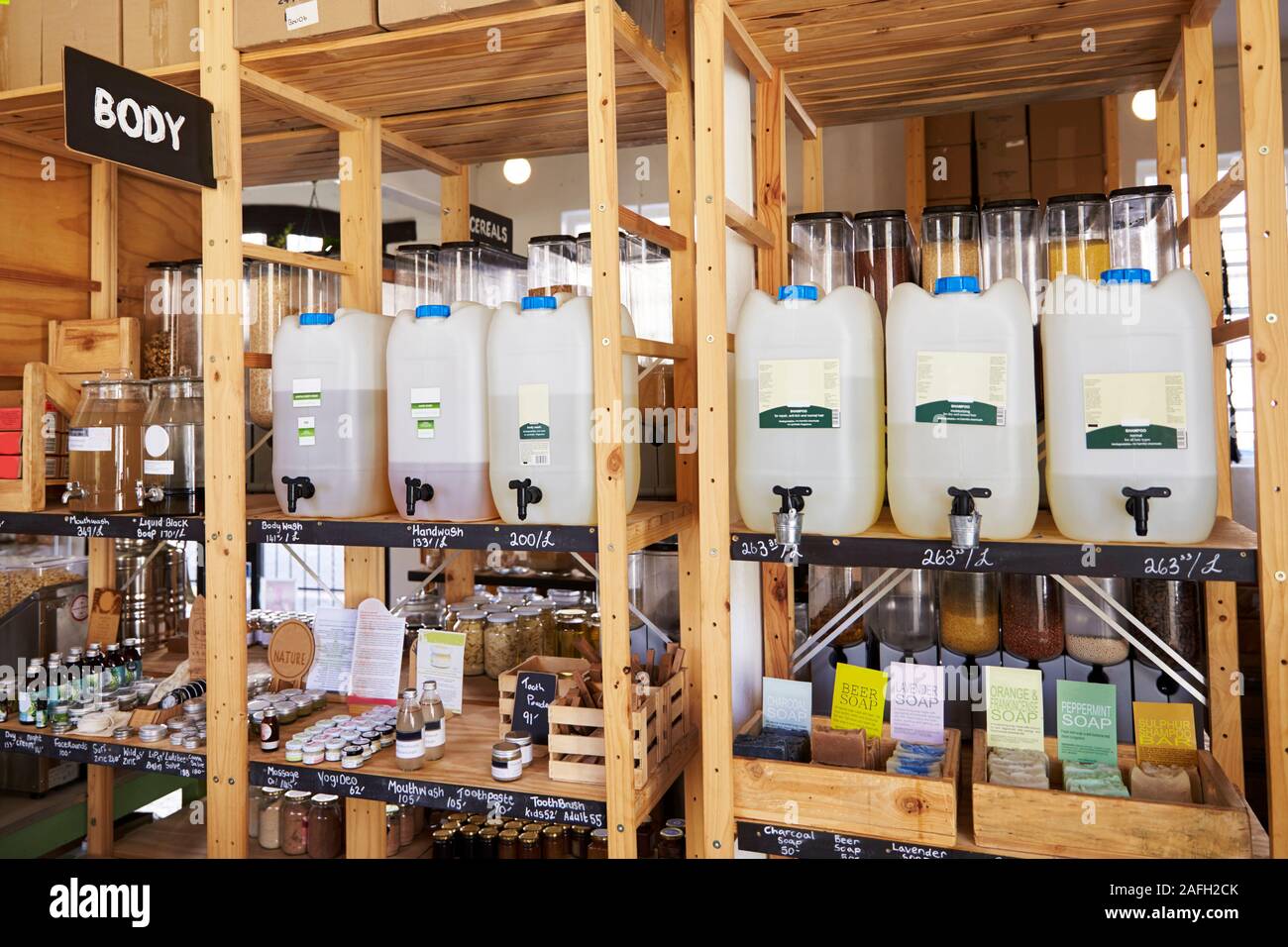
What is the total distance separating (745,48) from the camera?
1.86 m

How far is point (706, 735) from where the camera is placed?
173 centimetres

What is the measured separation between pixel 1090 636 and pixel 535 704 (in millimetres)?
1199

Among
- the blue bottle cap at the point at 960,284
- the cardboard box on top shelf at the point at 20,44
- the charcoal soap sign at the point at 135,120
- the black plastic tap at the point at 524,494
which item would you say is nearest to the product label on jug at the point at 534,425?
the black plastic tap at the point at 524,494

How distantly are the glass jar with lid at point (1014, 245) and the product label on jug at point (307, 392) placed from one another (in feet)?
4.72

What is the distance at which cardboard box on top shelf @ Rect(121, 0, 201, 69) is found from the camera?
6.83ft

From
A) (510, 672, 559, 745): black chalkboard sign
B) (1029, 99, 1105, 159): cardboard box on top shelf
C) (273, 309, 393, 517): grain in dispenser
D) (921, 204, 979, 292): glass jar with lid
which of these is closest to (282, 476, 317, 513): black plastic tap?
(273, 309, 393, 517): grain in dispenser

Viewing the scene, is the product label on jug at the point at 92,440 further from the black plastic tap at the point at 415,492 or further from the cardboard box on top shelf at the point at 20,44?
the black plastic tap at the point at 415,492

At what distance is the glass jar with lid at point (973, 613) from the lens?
2021 mm

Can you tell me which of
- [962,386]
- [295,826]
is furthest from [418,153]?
[295,826]

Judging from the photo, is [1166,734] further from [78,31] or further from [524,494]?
[78,31]

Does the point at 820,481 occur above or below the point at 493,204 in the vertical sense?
below

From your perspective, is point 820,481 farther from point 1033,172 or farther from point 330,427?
point 1033,172
